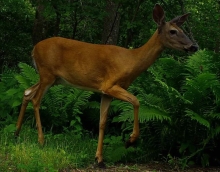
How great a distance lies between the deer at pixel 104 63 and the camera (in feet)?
22.2

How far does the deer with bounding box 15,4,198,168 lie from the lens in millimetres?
6774

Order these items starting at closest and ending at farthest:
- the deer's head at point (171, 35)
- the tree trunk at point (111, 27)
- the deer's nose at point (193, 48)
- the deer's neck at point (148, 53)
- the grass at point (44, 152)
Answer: the grass at point (44, 152)
the deer's nose at point (193, 48)
the deer's head at point (171, 35)
the deer's neck at point (148, 53)
the tree trunk at point (111, 27)

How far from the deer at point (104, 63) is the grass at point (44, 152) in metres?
0.24

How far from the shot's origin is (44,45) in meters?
7.76

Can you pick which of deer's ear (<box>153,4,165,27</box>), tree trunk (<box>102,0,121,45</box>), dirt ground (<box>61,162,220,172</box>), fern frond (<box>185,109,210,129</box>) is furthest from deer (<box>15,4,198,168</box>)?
tree trunk (<box>102,0,121,45</box>)

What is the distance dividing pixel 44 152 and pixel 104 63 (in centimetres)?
148

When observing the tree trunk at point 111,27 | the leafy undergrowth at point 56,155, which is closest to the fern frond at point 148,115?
the leafy undergrowth at point 56,155

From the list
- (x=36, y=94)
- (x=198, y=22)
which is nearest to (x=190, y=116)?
(x=36, y=94)

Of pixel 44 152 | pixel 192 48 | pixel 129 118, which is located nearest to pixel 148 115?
pixel 129 118

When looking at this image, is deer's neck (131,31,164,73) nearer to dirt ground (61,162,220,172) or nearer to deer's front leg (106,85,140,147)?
deer's front leg (106,85,140,147)

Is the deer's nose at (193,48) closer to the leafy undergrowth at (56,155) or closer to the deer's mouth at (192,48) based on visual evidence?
the deer's mouth at (192,48)

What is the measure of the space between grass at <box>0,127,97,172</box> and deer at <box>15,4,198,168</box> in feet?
0.78

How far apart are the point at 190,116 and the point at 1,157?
2.59 meters

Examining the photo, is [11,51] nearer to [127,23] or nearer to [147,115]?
[127,23]
